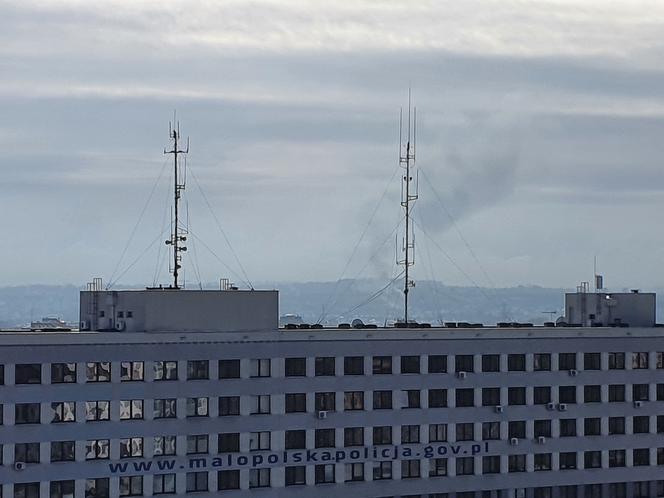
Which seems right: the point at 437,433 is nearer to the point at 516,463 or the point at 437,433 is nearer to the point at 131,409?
the point at 516,463

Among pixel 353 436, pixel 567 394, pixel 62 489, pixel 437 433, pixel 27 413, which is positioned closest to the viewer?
pixel 27 413

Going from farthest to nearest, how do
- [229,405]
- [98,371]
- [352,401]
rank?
[352,401]
[229,405]
[98,371]

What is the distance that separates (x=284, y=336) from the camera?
97250 millimetres

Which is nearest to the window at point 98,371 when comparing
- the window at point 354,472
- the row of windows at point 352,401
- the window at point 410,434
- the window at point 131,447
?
the row of windows at point 352,401

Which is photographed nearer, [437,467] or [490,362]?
[437,467]

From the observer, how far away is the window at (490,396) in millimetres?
103438

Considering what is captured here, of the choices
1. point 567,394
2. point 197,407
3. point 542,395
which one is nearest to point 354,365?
point 197,407

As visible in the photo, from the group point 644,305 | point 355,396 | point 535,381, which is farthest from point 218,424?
point 644,305

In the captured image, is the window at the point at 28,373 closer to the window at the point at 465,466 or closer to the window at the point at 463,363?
the window at the point at 463,363

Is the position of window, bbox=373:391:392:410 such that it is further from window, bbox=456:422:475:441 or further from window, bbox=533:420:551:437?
window, bbox=533:420:551:437

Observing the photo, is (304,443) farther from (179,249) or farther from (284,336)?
(179,249)

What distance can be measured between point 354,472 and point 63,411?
21114 millimetres

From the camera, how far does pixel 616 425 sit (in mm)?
107688

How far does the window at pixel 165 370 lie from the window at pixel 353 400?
12.4 m
